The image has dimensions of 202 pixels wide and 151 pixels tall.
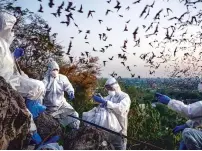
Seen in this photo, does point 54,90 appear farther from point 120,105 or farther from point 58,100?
point 120,105

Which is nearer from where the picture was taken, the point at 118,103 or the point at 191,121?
the point at 191,121

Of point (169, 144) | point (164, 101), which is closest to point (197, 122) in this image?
point (164, 101)

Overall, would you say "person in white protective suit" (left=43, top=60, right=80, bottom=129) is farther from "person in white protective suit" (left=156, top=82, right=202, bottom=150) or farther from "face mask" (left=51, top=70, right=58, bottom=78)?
"person in white protective suit" (left=156, top=82, right=202, bottom=150)

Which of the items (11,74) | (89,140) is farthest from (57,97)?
(11,74)

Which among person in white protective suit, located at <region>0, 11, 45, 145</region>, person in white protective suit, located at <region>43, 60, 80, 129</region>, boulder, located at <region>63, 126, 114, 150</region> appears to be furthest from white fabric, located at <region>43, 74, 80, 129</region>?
person in white protective suit, located at <region>0, 11, 45, 145</region>

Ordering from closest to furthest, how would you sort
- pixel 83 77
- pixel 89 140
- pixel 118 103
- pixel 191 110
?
pixel 191 110
pixel 89 140
pixel 118 103
pixel 83 77

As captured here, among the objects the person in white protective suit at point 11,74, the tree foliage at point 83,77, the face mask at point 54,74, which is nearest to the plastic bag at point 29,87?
the person in white protective suit at point 11,74
